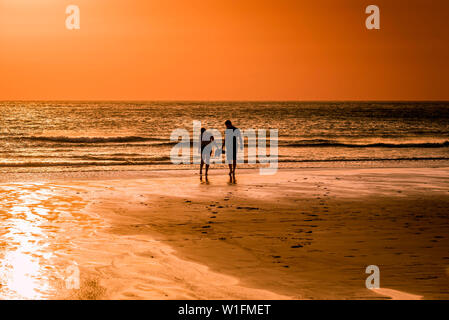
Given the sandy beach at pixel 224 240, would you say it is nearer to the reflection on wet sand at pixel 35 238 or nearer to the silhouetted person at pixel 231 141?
the reflection on wet sand at pixel 35 238

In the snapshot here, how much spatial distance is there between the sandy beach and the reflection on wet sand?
0.02m

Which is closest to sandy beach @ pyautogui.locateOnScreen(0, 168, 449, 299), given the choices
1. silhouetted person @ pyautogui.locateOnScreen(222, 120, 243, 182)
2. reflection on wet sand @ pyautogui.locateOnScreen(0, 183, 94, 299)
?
reflection on wet sand @ pyautogui.locateOnScreen(0, 183, 94, 299)

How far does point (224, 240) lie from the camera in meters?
9.68

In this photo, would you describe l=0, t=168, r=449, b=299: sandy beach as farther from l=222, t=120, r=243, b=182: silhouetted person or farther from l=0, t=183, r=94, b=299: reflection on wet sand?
l=222, t=120, r=243, b=182: silhouetted person

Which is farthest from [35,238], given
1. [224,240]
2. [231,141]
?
[231,141]

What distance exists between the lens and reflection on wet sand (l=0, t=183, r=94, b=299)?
7102mm

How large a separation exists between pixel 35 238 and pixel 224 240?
3.56 meters

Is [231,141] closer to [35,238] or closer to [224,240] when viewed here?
[224,240]

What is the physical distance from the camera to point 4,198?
14617 millimetres

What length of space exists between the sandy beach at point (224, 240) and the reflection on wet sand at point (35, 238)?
0.08 ft

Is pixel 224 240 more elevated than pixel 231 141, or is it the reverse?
pixel 231 141

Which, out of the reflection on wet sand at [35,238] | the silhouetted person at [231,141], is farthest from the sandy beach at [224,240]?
the silhouetted person at [231,141]
